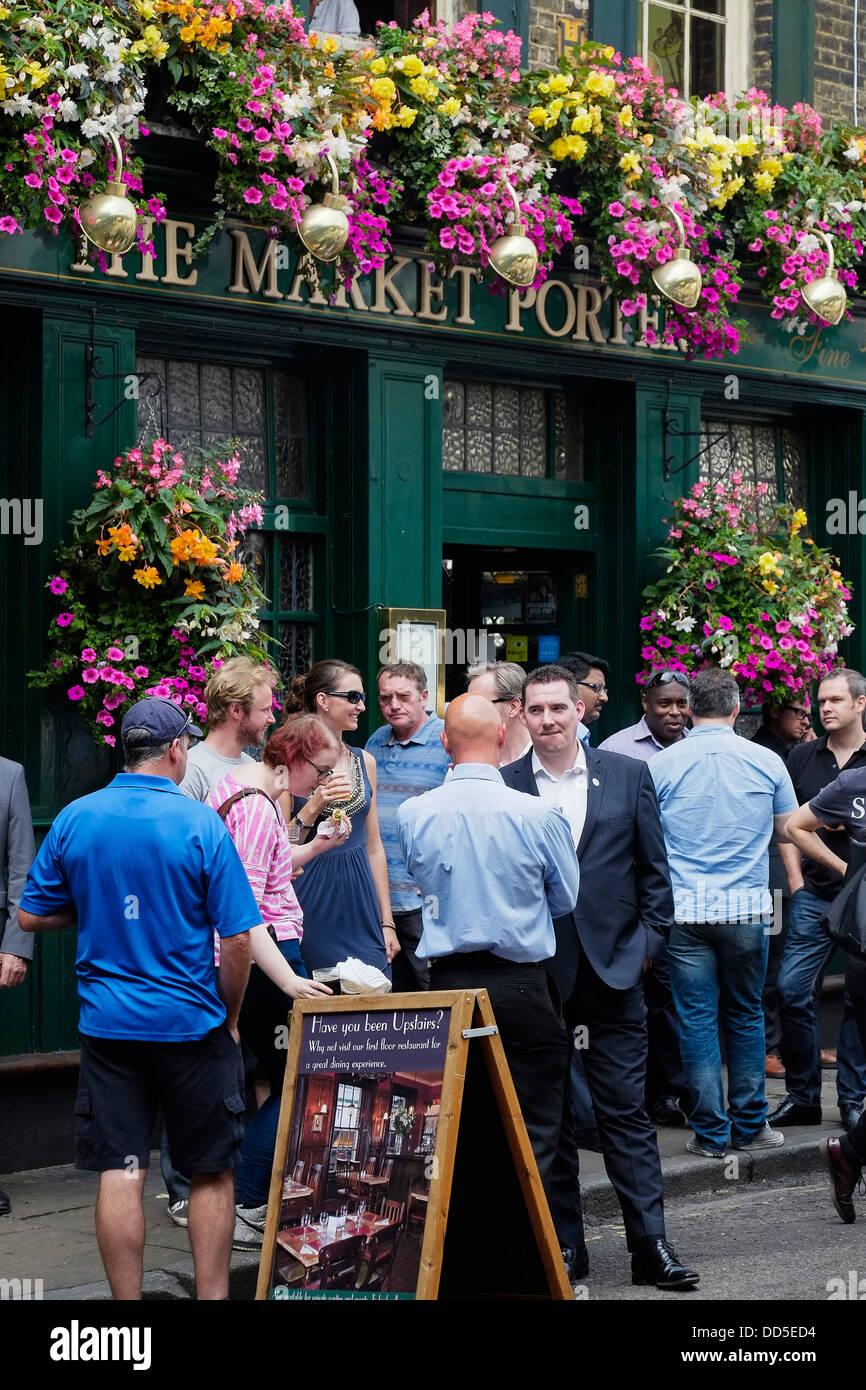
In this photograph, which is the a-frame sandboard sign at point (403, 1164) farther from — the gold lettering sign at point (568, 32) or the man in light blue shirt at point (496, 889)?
the gold lettering sign at point (568, 32)

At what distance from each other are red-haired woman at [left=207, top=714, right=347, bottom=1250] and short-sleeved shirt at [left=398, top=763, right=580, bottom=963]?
0.77 meters

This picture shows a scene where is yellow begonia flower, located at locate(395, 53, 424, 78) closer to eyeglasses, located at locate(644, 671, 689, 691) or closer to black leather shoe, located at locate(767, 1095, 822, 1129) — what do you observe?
eyeglasses, located at locate(644, 671, 689, 691)

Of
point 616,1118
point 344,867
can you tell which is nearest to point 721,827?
point 344,867

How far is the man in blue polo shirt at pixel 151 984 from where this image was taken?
5.41m

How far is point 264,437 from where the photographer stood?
31.9 ft

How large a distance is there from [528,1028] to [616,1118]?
2.69 ft

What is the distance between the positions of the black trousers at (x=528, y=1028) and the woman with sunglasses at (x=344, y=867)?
1246mm

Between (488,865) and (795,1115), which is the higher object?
(488,865)

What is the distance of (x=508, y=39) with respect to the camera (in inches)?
371

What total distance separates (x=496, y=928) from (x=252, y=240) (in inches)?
187

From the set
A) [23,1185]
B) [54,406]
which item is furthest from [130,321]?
[23,1185]

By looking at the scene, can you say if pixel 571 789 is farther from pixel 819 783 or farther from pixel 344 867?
pixel 819 783

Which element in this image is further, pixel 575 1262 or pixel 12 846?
pixel 12 846

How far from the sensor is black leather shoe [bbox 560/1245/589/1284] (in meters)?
6.45
